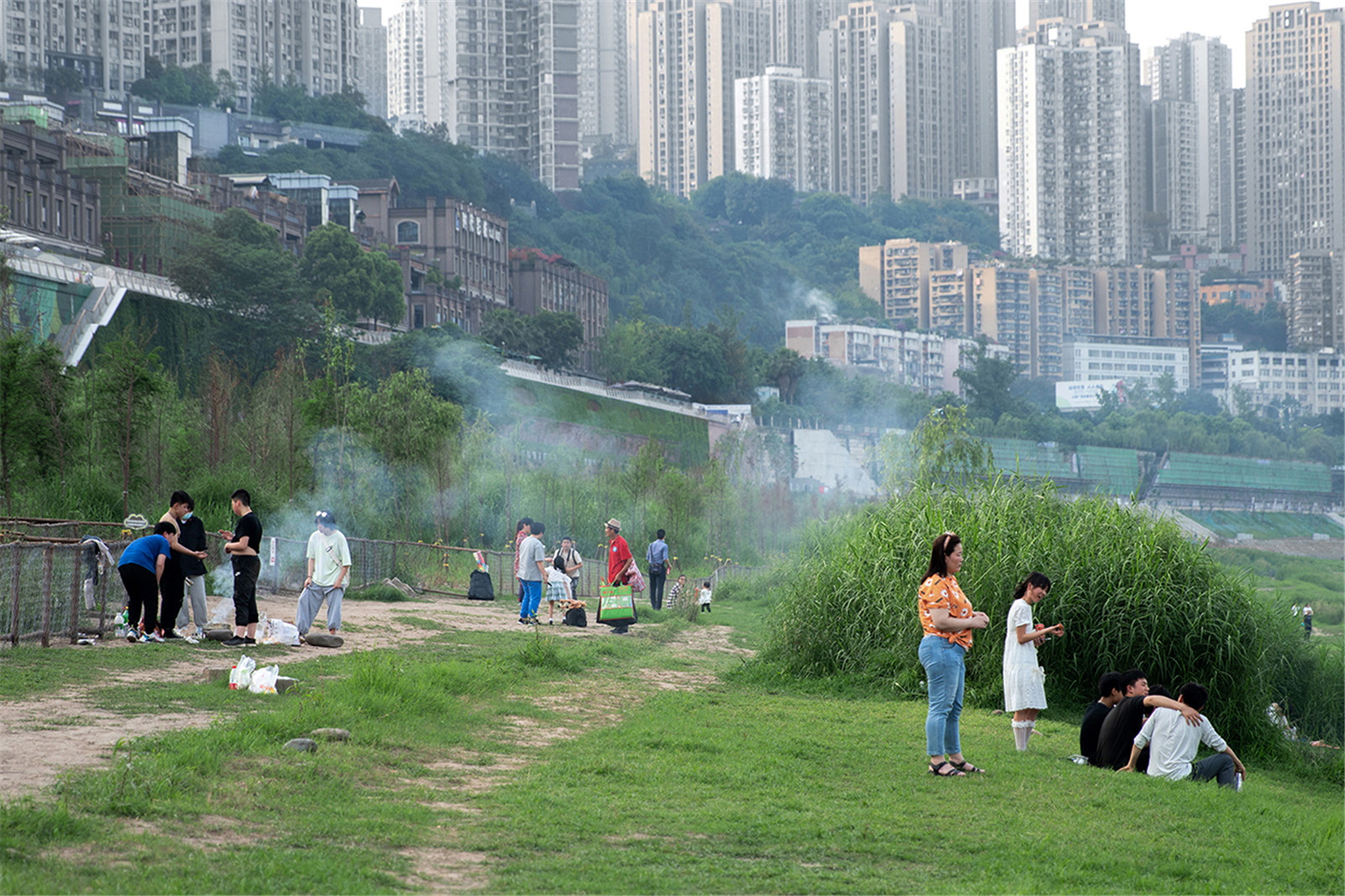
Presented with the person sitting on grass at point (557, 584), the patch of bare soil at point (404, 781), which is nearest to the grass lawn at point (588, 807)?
the patch of bare soil at point (404, 781)

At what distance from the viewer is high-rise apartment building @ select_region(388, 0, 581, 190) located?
137 m

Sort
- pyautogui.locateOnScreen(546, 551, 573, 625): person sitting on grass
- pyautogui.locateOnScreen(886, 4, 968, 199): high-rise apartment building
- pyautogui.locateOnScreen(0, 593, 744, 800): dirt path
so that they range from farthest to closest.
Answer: pyautogui.locateOnScreen(886, 4, 968, 199): high-rise apartment building < pyautogui.locateOnScreen(546, 551, 573, 625): person sitting on grass < pyautogui.locateOnScreen(0, 593, 744, 800): dirt path

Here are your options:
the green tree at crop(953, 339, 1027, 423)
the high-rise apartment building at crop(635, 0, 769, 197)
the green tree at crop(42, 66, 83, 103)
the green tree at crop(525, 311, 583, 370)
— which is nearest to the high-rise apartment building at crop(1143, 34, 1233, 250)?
the high-rise apartment building at crop(635, 0, 769, 197)

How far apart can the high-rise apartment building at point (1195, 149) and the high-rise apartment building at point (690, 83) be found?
55436 millimetres

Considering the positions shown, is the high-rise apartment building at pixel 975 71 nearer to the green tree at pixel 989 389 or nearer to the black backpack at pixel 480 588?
the green tree at pixel 989 389

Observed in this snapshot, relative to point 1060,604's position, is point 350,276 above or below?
above

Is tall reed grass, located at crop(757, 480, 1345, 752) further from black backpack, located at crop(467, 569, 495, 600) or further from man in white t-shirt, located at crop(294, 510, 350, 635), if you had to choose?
black backpack, located at crop(467, 569, 495, 600)

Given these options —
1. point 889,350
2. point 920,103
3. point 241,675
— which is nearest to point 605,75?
point 920,103

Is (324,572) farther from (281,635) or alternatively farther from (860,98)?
(860,98)

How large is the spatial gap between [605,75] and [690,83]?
11197 millimetres

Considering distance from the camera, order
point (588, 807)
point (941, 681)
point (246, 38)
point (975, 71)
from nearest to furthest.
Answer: point (588, 807) < point (941, 681) < point (246, 38) < point (975, 71)

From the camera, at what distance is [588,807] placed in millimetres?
6895

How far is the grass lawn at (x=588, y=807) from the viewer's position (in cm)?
559

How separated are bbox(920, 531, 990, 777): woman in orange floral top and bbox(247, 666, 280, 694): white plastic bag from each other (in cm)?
456
